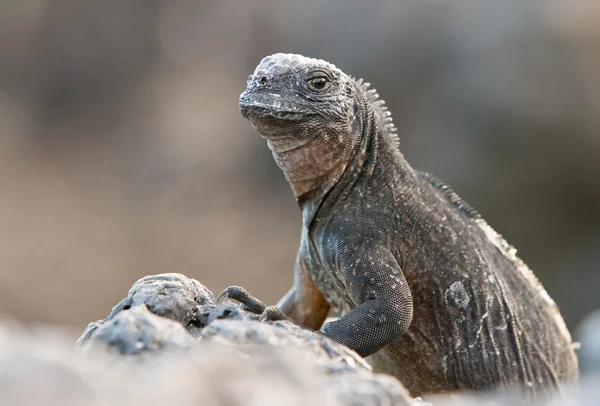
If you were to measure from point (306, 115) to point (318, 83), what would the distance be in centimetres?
20

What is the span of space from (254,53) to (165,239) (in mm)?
4597

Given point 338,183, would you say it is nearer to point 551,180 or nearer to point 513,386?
point 513,386

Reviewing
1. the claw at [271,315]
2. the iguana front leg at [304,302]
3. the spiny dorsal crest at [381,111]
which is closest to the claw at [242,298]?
the claw at [271,315]

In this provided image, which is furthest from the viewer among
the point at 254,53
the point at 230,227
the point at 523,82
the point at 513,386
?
the point at 254,53

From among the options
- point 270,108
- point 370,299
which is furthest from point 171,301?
point 270,108

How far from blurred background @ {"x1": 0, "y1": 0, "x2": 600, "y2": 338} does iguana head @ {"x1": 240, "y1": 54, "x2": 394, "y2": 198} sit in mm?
8340

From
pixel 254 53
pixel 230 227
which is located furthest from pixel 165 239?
pixel 254 53

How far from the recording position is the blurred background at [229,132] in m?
12.3

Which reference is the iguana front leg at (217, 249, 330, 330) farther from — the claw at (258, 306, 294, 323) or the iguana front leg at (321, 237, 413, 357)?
the claw at (258, 306, 294, 323)

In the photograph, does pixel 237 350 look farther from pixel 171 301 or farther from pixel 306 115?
pixel 306 115

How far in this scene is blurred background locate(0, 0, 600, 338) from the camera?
12.3 meters

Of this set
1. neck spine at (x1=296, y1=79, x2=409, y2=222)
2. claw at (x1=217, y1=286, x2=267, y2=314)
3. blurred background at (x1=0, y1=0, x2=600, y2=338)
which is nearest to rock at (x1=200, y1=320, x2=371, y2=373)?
claw at (x1=217, y1=286, x2=267, y2=314)

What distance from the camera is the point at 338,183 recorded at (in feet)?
14.8

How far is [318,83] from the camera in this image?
14.3ft
